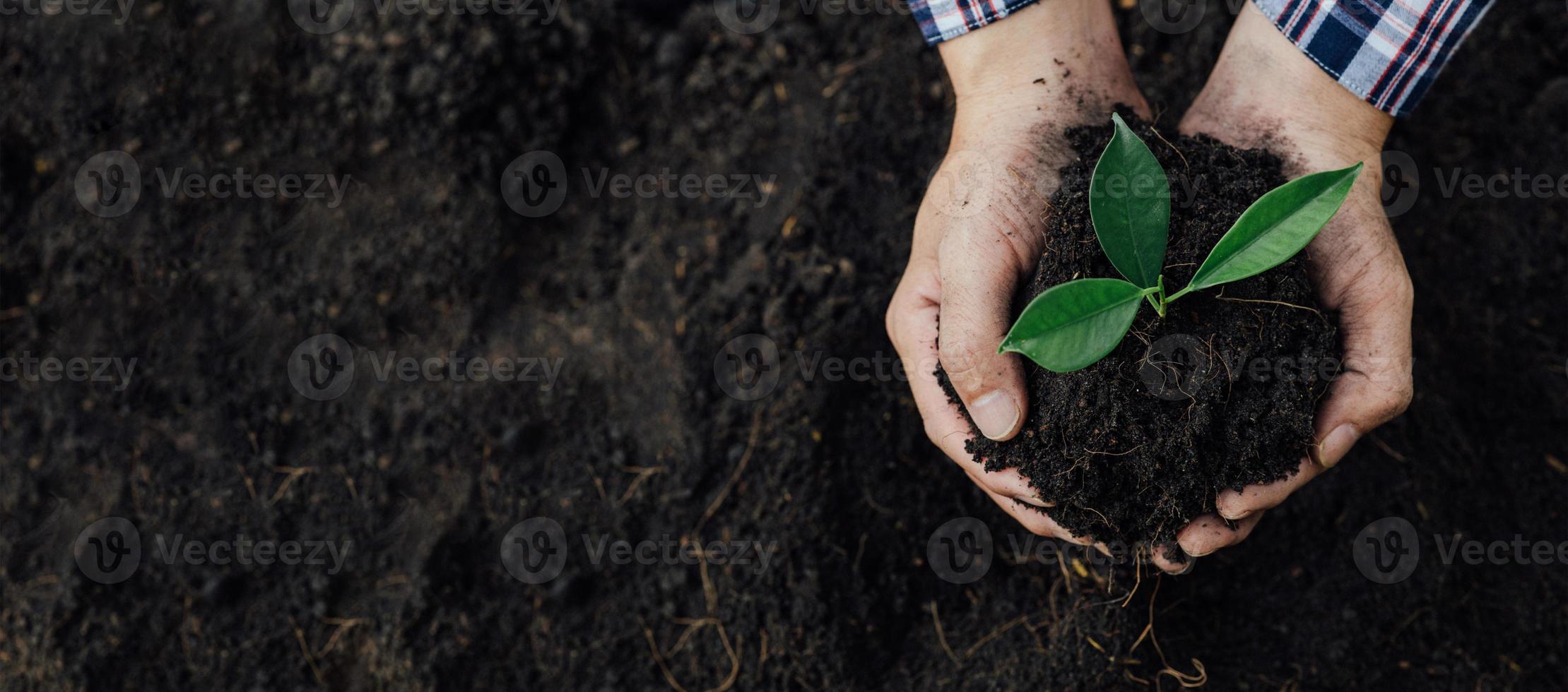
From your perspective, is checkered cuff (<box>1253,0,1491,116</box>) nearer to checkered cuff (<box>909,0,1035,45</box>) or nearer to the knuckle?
checkered cuff (<box>909,0,1035,45</box>)

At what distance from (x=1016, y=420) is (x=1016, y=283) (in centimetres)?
17

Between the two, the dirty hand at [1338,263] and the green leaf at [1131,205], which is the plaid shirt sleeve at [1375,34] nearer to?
the dirty hand at [1338,263]

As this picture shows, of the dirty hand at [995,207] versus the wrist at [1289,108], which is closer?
the dirty hand at [995,207]

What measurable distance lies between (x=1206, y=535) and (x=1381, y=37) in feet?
2.31

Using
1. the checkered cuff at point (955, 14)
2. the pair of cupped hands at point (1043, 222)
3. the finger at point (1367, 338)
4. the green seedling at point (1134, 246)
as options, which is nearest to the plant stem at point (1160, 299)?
the green seedling at point (1134, 246)

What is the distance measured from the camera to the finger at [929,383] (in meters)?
1.25

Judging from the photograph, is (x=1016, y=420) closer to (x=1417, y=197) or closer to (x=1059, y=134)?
(x=1059, y=134)

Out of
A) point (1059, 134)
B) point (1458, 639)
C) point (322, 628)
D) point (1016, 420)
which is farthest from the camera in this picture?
point (322, 628)

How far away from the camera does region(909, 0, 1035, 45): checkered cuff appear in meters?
1.31

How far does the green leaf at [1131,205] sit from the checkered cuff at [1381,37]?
1.40 ft

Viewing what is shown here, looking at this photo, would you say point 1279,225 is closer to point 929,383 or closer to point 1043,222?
point 1043,222

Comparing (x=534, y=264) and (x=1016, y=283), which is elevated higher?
(x=1016, y=283)

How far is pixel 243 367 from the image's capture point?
1779 mm

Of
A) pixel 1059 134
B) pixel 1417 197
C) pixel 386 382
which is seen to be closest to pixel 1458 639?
pixel 1417 197
